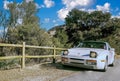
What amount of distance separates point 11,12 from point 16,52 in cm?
1434

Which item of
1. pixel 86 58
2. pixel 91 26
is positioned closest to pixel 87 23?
pixel 91 26

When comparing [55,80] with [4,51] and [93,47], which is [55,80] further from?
[4,51]

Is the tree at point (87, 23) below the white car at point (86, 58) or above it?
above

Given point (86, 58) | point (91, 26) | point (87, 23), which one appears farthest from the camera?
point (87, 23)

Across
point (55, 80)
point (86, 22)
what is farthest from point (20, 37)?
point (86, 22)

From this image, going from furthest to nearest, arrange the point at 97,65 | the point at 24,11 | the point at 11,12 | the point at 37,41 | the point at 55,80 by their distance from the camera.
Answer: the point at 24,11 < the point at 11,12 < the point at 37,41 < the point at 97,65 < the point at 55,80

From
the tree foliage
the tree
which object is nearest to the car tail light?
the tree foliage

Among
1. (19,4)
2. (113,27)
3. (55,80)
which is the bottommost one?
(55,80)

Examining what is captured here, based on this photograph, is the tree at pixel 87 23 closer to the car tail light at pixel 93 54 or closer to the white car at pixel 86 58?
the white car at pixel 86 58

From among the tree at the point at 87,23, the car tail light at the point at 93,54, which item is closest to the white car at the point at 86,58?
the car tail light at the point at 93,54

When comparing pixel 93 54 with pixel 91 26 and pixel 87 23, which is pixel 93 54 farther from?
pixel 87 23

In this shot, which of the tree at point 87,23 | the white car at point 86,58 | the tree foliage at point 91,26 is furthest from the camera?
the tree at point 87,23

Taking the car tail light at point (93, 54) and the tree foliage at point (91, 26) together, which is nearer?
the car tail light at point (93, 54)

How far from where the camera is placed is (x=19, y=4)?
2850 cm
